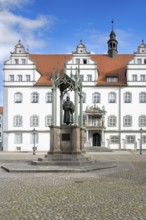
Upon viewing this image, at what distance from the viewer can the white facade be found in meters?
51.1

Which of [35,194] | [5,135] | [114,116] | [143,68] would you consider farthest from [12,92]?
[35,194]

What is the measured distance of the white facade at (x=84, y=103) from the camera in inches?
2013

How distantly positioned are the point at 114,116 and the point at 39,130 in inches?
419

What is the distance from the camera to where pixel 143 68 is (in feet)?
167

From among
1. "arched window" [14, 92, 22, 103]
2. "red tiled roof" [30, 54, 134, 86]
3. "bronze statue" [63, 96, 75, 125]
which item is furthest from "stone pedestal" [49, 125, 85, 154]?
"arched window" [14, 92, 22, 103]

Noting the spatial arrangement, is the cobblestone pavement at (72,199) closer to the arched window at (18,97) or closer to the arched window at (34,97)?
the arched window at (34,97)

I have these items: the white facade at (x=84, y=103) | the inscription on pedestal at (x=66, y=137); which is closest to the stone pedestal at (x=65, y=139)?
the inscription on pedestal at (x=66, y=137)

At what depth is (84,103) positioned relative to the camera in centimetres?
5150

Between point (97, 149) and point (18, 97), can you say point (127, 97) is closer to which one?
point (97, 149)

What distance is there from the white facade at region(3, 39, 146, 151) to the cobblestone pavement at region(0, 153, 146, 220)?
3839 cm

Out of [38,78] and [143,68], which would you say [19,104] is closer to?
[38,78]

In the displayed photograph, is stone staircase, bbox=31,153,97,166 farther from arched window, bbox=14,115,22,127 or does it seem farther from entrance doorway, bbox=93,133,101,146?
arched window, bbox=14,115,22,127

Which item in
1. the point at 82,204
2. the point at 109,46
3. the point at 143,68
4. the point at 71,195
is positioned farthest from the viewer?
the point at 109,46

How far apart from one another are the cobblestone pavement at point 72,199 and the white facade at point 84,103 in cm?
3839
